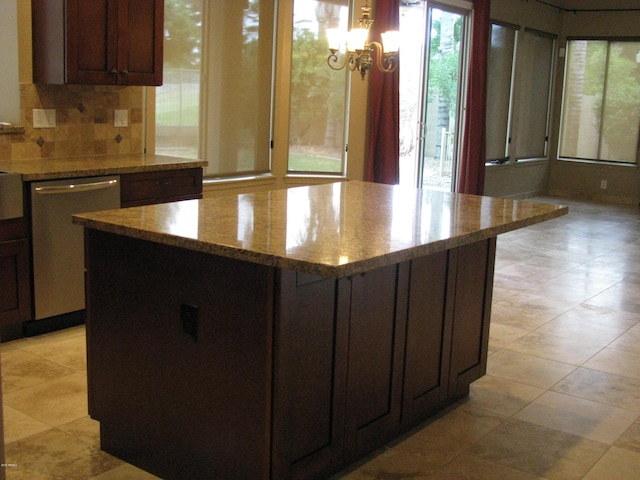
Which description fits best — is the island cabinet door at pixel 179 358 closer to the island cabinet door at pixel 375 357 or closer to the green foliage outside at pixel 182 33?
the island cabinet door at pixel 375 357

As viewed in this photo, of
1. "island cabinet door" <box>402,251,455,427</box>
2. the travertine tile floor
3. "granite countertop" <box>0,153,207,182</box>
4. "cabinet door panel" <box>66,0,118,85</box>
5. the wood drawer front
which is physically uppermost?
"cabinet door panel" <box>66,0,118,85</box>

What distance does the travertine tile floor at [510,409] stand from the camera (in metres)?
2.89

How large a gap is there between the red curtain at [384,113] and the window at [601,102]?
197 inches

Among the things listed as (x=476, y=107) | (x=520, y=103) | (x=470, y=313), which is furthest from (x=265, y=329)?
(x=520, y=103)

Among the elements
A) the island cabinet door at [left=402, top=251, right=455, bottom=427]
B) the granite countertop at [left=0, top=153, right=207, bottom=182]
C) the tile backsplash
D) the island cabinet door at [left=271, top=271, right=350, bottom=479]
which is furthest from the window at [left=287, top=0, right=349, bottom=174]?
the island cabinet door at [left=271, top=271, right=350, bottom=479]

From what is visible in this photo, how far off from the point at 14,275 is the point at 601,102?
9.21m

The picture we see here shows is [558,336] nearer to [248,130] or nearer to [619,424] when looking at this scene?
[619,424]

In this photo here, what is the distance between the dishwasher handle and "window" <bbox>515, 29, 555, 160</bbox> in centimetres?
734

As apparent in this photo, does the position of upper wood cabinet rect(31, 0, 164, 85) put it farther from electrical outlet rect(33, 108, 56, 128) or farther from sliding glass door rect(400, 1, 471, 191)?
sliding glass door rect(400, 1, 471, 191)

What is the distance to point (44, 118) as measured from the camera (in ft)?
15.1

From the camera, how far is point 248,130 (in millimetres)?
6238

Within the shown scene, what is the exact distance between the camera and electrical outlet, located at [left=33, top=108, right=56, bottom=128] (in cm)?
455

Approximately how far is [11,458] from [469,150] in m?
6.93

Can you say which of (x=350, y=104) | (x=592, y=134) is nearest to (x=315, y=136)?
(x=350, y=104)
